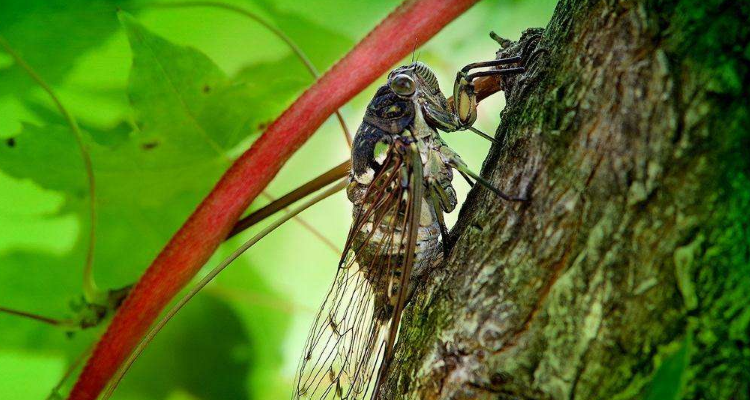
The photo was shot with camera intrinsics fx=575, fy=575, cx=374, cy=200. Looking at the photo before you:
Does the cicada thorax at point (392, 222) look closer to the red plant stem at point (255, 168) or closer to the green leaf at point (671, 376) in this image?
the red plant stem at point (255, 168)

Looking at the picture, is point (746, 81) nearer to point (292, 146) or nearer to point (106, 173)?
point (292, 146)

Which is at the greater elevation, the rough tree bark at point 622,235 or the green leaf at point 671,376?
the rough tree bark at point 622,235

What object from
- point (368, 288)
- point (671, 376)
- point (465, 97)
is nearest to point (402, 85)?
point (465, 97)

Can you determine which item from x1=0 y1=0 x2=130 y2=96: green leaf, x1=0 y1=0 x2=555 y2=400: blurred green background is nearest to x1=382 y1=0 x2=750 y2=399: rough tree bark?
x1=0 y1=0 x2=555 y2=400: blurred green background

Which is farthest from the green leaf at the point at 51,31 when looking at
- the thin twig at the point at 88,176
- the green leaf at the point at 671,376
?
the green leaf at the point at 671,376

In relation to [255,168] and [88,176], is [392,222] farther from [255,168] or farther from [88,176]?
[88,176]

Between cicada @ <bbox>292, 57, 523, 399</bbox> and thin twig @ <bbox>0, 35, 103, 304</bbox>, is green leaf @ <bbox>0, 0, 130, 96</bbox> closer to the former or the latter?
thin twig @ <bbox>0, 35, 103, 304</bbox>

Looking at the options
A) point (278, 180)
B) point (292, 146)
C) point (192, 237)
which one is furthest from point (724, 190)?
point (278, 180)

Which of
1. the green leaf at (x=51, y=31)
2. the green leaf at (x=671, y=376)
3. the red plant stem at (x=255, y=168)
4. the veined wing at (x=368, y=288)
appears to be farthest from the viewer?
the green leaf at (x=51, y=31)
